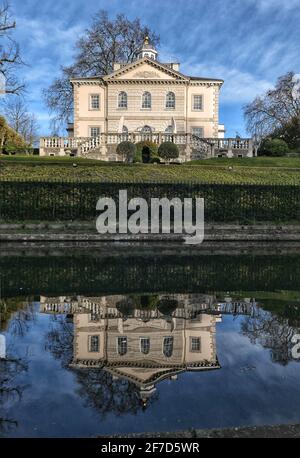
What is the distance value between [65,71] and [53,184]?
119 ft

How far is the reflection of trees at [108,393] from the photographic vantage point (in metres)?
4.20

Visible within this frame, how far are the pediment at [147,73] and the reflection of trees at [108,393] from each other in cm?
3855

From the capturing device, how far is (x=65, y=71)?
167 feet

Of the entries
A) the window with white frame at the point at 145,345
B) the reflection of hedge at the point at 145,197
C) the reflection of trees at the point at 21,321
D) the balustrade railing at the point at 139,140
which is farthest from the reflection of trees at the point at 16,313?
the balustrade railing at the point at 139,140

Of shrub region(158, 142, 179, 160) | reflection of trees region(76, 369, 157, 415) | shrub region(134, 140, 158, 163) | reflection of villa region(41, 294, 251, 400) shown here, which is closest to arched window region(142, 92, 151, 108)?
shrub region(134, 140, 158, 163)

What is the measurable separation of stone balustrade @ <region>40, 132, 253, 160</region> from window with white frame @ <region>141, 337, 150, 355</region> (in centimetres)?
2663

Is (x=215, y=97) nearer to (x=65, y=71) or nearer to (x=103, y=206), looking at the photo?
(x=65, y=71)

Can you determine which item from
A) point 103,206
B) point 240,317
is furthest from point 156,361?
point 103,206

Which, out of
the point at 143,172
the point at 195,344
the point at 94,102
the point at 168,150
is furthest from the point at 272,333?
the point at 94,102

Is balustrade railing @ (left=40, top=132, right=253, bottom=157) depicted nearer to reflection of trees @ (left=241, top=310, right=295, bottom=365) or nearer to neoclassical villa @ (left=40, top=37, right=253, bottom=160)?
neoclassical villa @ (left=40, top=37, right=253, bottom=160)

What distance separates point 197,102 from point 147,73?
5.51 meters

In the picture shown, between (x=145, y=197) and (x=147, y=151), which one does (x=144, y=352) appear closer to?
(x=145, y=197)
